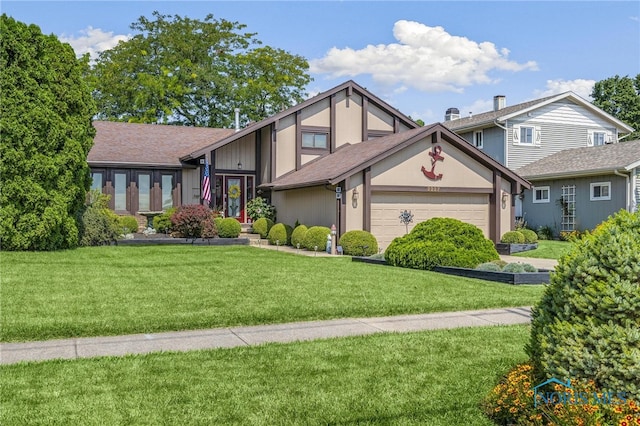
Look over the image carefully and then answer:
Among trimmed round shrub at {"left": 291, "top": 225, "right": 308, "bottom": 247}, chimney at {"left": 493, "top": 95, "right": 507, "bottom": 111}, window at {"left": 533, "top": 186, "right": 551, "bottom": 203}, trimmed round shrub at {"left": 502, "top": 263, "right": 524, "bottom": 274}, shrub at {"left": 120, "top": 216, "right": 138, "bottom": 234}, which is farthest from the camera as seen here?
chimney at {"left": 493, "top": 95, "right": 507, "bottom": 111}

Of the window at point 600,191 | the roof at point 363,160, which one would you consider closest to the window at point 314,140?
the roof at point 363,160

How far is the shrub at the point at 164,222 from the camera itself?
21844 millimetres

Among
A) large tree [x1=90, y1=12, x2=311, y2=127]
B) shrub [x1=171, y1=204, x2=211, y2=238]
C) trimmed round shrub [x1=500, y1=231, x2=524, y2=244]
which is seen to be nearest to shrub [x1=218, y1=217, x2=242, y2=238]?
shrub [x1=171, y1=204, x2=211, y2=238]

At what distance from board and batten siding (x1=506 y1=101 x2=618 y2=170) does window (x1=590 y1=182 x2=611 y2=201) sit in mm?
6077

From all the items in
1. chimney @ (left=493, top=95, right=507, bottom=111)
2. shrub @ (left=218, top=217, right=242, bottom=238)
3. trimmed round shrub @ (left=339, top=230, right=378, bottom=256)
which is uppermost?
chimney @ (left=493, top=95, right=507, bottom=111)

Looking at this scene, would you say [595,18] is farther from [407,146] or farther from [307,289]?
[307,289]

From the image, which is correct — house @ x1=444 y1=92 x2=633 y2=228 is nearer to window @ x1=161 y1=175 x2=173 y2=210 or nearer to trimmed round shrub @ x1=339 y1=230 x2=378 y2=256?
trimmed round shrub @ x1=339 y1=230 x2=378 y2=256

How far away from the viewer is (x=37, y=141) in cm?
1481

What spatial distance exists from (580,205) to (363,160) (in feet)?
38.6

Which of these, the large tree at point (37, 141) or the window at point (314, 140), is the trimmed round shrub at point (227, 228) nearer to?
the window at point (314, 140)

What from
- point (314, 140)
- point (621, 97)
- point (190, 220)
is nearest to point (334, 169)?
point (314, 140)

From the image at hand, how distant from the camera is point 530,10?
544 inches

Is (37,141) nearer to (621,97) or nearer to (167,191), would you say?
(167,191)

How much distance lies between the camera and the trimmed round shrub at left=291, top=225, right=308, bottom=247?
63.4 ft
